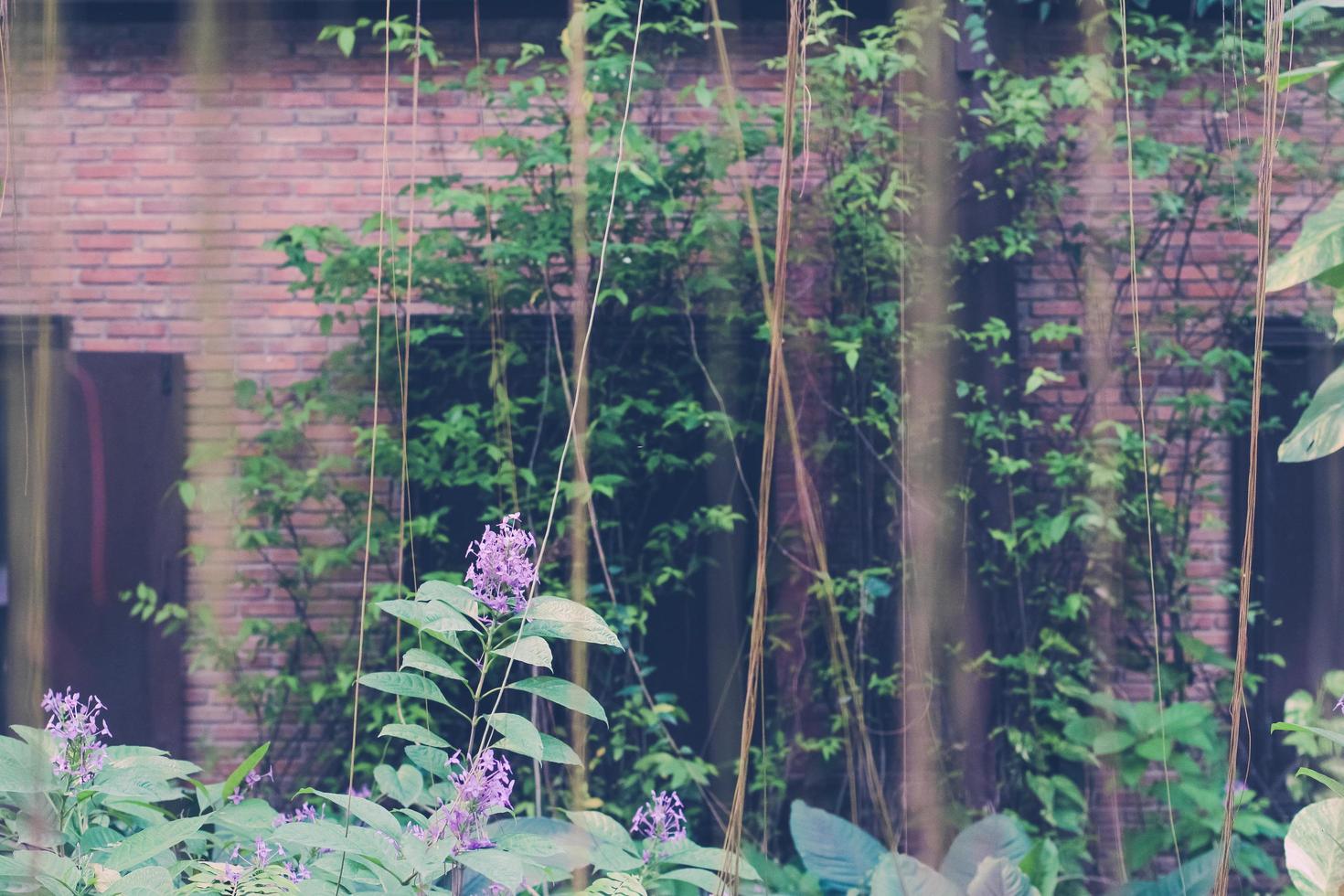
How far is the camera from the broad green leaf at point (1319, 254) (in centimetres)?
104

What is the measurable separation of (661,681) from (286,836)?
2266 millimetres

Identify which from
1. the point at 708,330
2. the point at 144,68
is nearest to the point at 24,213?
the point at 144,68

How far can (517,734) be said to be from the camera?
0.84 metres

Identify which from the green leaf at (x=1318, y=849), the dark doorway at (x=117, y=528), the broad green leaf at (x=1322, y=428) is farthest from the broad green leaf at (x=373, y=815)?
the dark doorway at (x=117, y=528)

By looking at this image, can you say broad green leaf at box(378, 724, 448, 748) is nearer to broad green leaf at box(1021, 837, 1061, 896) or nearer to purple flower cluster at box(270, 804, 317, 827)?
purple flower cluster at box(270, 804, 317, 827)

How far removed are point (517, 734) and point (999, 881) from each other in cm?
94

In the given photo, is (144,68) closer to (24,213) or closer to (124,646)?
(24,213)

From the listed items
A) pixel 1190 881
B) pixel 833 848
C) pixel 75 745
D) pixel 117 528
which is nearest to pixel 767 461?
pixel 75 745

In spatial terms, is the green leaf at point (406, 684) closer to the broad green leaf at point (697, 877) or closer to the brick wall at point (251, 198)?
the broad green leaf at point (697, 877)

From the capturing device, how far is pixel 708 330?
2998mm

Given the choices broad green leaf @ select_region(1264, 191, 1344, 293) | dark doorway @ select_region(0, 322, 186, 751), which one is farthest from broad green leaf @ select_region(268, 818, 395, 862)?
dark doorway @ select_region(0, 322, 186, 751)

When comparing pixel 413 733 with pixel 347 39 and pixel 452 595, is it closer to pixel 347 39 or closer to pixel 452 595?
pixel 452 595

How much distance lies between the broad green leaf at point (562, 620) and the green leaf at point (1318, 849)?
69 cm

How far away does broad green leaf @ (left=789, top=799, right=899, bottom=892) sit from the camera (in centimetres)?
182
